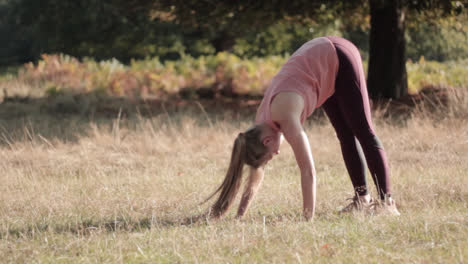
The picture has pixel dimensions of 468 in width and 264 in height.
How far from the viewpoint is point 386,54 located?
39.1ft

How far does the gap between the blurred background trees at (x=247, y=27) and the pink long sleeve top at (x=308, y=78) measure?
633 cm

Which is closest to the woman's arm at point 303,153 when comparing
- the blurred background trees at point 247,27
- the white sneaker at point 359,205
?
the white sneaker at point 359,205

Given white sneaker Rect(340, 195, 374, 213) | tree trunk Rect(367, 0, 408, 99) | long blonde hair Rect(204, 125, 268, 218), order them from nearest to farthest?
1. long blonde hair Rect(204, 125, 268, 218)
2. white sneaker Rect(340, 195, 374, 213)
3. tree trunk Rect(367, 0, 408, 99)

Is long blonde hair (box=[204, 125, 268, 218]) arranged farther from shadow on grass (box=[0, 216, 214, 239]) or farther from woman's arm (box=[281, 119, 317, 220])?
shadow on grass (box=[0, 216, 214, 239])

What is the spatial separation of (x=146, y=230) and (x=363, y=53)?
27.9 meters

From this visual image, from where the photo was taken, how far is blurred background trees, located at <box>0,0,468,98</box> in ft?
38.9

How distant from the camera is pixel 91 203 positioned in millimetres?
4977

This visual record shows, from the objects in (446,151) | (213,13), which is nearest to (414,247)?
(446,151)

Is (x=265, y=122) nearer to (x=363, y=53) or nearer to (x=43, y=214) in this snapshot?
(x=43, y=214)

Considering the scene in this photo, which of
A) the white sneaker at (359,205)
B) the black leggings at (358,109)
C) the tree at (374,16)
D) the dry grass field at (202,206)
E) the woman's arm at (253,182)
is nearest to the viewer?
the dry grass field at (202,206)

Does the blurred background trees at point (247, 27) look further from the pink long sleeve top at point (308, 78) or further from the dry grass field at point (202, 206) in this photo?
the pink long sleeve top at point (308, 78)

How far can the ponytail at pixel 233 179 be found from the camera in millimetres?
3904

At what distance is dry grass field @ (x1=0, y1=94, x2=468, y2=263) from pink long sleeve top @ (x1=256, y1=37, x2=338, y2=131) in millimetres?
838

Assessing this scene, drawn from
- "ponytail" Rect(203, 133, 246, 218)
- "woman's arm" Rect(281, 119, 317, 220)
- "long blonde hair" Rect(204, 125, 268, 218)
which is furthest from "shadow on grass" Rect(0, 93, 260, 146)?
"woman's arm" Rect(281, 119, 317, 220)
